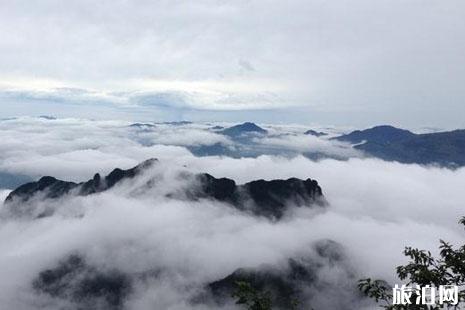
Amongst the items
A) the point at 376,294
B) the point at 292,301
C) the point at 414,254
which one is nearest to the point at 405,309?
the point at 376,294

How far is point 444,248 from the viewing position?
32.1 meters

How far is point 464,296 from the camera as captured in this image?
2866cm

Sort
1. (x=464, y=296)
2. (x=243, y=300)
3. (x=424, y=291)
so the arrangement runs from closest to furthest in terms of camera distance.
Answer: (x=464, y=296) → (x=424, y=291) → (x=243, y=300)

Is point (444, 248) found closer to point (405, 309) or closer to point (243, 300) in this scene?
point (405, 309)

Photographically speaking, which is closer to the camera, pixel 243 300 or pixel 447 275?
pixel 447 275

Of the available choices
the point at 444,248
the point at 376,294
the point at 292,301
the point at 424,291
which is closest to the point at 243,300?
the point at 292,301

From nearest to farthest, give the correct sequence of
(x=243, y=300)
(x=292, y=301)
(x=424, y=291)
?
(x=424, y=291) < (x=243, y=300) < (x=292, y=301)

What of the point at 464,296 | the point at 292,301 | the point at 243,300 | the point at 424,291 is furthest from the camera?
the point at 292,301

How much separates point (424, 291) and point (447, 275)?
6.36ft

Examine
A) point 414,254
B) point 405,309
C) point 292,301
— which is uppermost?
point 414,254

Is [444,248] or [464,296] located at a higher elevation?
[444,248]

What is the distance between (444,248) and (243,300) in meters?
14.7

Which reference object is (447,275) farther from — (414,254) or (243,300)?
(243,300)

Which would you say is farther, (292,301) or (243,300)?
(292,301)
